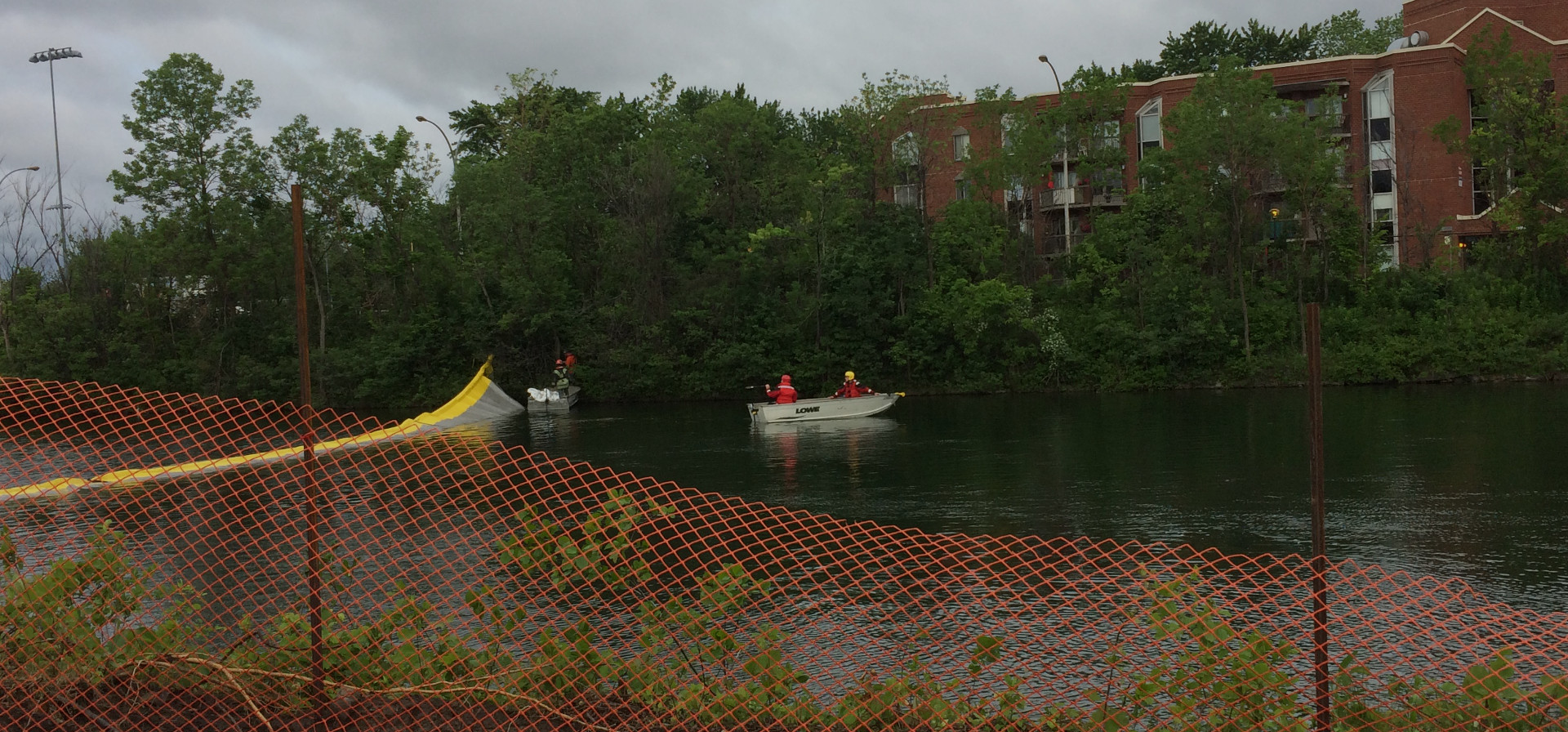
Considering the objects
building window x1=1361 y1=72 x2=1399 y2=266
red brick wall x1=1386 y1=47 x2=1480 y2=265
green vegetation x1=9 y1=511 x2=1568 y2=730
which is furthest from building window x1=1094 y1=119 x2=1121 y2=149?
green vegetation x1=9 y1=511 x2=1568 y2=730

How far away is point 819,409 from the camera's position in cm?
3219

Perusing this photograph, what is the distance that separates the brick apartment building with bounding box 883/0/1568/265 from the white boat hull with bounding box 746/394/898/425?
1829 centimetres

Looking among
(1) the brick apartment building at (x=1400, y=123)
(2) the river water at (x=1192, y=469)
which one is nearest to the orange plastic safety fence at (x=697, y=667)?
(2) the river water at (x=1192, y=469)

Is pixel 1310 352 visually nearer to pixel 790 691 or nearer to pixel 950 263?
pixel 790 691

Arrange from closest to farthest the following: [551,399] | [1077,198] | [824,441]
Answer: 1. [824,441]
2. [551,399]
3. [1077,198]

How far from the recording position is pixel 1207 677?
5.75 m

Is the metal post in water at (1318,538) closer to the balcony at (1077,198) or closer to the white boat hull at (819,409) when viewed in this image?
the white boat hull at (819,409)

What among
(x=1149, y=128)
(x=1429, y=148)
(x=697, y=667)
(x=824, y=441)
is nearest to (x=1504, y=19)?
(x=1429, y=148)

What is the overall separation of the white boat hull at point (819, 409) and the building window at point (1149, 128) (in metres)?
26.3

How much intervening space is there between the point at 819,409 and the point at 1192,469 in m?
13.6

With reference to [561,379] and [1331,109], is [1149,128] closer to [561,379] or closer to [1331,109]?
[1331,109]

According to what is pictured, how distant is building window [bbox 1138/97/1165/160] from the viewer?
5331cm

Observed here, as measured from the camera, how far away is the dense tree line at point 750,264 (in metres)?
43.4

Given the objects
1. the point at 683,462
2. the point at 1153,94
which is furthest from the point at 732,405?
the point at 1153,94
